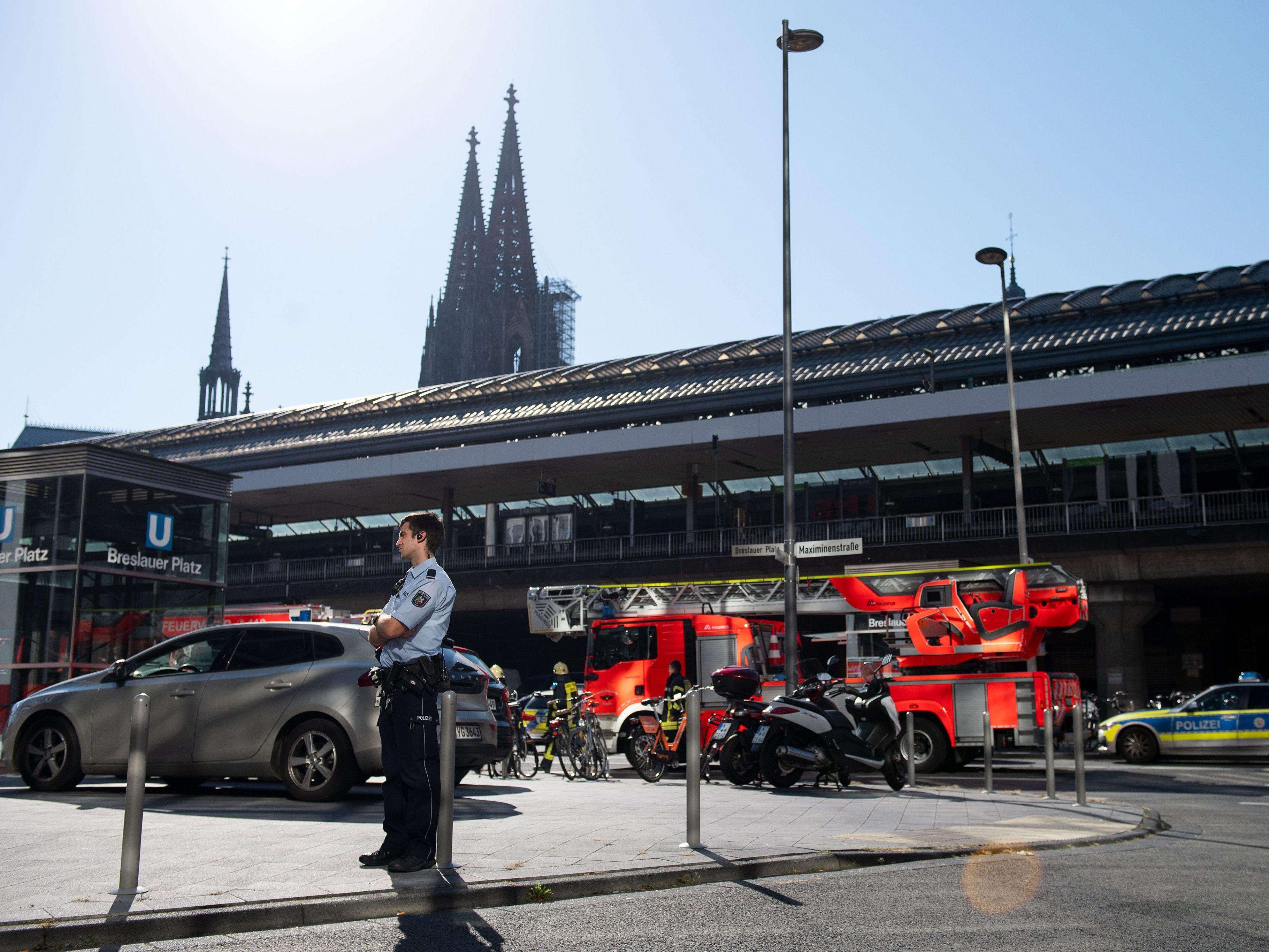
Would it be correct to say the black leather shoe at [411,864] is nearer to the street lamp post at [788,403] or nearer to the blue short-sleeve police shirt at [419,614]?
the blue short-sleeve police shirt at [419,614]

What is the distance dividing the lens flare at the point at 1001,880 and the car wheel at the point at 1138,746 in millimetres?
14849

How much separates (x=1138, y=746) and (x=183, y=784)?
1660cm

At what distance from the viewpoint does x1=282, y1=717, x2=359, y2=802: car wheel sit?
9.52m

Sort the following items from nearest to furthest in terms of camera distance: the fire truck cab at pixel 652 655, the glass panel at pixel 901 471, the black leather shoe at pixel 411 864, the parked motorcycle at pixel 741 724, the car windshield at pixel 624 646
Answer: the black leather shoe at pixel 411 864 → the parked motorcycle at pixel 741 724 → the fire truck cab at pixel 652 655 → the car windshield at pixel 624 646 → the glass panel at pixel 901 471

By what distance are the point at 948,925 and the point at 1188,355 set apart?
3621 cm

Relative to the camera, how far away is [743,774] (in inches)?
529

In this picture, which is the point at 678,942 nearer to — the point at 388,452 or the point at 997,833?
the point at 997,833

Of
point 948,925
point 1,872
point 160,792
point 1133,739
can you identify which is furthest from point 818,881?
point 1133,739

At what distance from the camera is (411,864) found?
239 inches

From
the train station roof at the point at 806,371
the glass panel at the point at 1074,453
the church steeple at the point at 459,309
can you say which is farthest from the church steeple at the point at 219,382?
the glass panel at the point at 1074,453

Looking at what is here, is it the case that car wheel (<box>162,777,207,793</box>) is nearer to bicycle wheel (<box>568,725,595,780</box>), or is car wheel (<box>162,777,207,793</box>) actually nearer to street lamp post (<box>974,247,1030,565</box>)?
bicycle wheel (<box>568,725,595,780</box>)

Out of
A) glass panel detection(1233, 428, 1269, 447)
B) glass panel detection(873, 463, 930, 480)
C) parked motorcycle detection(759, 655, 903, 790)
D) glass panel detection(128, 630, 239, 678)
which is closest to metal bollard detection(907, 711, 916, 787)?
parked motorcycle detection(759, 655, 903, 790)

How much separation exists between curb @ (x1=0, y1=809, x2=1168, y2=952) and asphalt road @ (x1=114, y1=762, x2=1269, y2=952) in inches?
5.0

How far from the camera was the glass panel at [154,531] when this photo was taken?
17062mm
